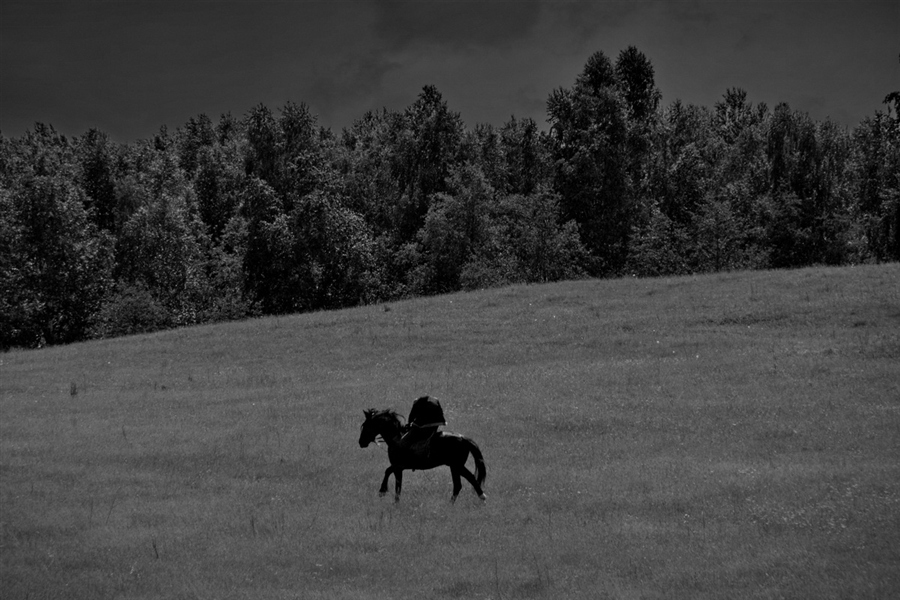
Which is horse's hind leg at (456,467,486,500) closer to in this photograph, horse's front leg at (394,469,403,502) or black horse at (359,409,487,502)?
black horse at (359,409,487,502)

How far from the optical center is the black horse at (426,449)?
1808 cm

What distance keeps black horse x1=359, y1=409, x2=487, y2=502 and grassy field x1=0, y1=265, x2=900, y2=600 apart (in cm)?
95

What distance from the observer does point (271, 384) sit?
36250 mm

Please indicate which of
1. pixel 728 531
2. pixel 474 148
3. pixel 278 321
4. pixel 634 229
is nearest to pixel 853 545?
pixel 728 531

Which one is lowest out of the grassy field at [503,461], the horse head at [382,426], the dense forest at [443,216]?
the grassy field at [503,461]

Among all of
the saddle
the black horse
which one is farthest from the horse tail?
the saddle

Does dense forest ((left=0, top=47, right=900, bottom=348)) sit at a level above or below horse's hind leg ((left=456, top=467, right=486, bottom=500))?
above

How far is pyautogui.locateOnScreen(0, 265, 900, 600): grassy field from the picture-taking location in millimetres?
15672

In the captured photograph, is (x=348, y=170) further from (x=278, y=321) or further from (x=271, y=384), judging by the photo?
(x=271, y=384)

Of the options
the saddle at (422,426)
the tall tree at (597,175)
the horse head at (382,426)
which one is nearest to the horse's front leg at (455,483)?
the saddle at (422,426)

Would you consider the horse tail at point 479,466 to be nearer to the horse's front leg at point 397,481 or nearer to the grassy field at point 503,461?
the grassy field at point 503,461

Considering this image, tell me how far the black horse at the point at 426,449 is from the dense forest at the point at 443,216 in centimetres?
4983

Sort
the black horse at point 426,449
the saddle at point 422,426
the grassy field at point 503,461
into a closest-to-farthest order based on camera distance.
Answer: the grassy field at point 503,461
the saddle at point 422,426
the black horse at point 426,449

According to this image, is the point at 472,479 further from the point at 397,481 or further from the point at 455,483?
the point at 397,481
